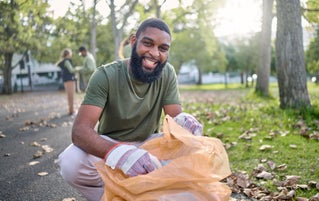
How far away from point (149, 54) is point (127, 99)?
0.43m

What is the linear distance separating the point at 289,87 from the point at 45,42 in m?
24.2

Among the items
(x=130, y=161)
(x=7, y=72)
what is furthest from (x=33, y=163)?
(x=7, y=72)

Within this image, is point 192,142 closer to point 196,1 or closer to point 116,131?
point 116,131

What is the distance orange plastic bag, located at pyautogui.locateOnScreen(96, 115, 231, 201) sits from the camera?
6.51ft

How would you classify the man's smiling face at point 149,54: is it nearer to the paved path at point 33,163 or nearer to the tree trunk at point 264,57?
the paved path at point 33,163

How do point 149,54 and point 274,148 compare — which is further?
point 274,148

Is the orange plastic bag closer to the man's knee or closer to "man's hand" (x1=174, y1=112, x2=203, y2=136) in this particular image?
"man's hand" (x1=174, y1=112, x2=203, y2=136)

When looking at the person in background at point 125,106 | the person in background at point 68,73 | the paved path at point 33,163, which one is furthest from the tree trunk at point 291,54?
the person in background at point 68,73

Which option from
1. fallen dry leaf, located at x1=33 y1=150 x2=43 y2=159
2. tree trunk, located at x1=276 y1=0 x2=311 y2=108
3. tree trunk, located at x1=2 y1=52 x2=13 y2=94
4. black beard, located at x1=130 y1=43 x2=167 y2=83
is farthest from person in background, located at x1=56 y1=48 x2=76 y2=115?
tree trunk, located at x1=2 y1=52 x2=13 y2=94

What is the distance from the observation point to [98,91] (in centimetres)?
267

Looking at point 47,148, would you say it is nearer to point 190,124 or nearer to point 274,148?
point 274,148

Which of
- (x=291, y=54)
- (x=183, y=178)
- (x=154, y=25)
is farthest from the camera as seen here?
(x=291, y=54)

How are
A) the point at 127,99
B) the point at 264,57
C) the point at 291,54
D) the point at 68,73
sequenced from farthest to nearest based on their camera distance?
the point at 264,57
the point at 68,73
the point at 291,54
the point at 127,99

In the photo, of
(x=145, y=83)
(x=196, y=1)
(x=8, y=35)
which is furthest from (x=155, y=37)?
(x=8, y=35)
